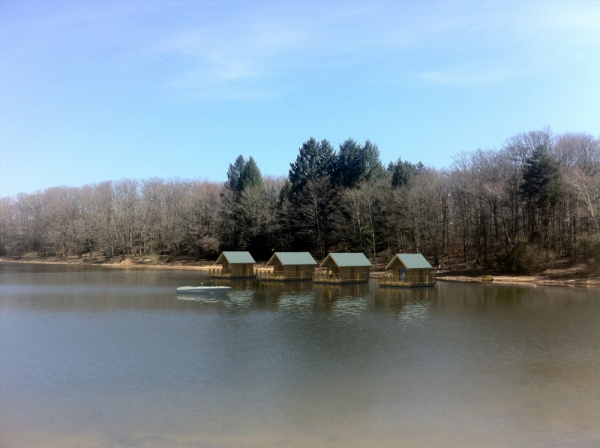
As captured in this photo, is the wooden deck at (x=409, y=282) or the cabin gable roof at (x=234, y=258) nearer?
the wooden deck at (x=409, y=282)

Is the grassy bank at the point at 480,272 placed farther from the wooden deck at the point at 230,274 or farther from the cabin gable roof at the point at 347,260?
the cabin gable roof at the point at 347,260

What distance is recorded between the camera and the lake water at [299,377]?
11.7 metres

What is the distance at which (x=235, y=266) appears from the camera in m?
56.1

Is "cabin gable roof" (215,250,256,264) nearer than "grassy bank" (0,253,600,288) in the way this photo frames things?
No

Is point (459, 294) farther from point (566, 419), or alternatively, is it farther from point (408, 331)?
point (566, 419)

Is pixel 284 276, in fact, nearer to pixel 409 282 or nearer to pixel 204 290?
pixel 409 282

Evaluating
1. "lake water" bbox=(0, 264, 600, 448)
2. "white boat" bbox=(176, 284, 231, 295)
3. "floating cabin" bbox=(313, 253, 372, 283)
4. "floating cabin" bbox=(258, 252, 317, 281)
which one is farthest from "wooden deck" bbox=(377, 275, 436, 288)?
"white boat" bbox=(176, 284, 231, 295)

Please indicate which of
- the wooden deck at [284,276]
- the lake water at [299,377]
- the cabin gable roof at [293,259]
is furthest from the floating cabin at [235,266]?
the lake water at [299,377]

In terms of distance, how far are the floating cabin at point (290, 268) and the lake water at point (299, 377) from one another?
21.3m

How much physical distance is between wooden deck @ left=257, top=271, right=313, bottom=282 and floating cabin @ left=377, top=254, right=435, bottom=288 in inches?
419

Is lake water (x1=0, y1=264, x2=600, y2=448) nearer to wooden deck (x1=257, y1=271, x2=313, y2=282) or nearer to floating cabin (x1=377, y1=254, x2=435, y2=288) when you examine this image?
floating cabin (x1=377, y1=254, x2=435, y2=288)

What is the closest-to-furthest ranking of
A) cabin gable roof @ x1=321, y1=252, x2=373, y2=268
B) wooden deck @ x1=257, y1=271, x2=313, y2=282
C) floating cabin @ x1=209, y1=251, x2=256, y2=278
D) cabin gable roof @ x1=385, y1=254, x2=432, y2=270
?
cabin gable roof @ x1=385, y1=254, x2=432, y2=270
cabin gable roof @ x1=321, y1=252, x2=373, y2=268
wooden deck @ x1=257, y1=271, x2=313, y2=282
floating cabin @ x1=209, y1=251, x2=256, y2=278

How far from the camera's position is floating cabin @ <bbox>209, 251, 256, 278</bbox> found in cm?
5547

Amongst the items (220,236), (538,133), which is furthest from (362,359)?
(220,236)
